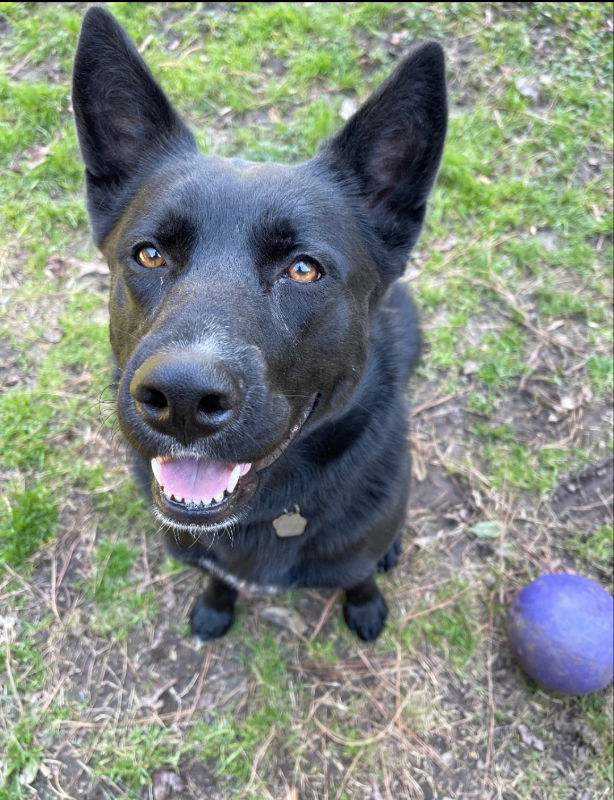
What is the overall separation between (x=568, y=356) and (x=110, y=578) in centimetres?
295

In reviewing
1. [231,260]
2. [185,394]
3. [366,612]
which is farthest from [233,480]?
[366,612]

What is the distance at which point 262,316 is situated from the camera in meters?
1.85

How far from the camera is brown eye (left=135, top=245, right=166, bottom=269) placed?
199cm

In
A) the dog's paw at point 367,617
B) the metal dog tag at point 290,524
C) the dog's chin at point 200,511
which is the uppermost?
the dog's chin at point 200,511

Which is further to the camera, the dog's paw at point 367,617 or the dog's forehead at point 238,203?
the dog's paw at point 367,617

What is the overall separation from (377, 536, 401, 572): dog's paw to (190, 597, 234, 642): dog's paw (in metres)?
0.80

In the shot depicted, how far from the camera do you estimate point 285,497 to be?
2.34 m

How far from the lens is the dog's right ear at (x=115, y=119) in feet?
6.91

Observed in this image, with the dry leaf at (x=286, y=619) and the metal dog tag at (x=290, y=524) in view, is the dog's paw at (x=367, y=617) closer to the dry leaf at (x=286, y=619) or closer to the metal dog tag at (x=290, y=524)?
the dry leaf at (x=286, y=619)

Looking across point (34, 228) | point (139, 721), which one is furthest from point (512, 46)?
point (139, 721)

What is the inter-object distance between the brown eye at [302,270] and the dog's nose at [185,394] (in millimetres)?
496

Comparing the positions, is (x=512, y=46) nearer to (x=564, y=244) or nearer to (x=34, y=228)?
(x=564, y=244)

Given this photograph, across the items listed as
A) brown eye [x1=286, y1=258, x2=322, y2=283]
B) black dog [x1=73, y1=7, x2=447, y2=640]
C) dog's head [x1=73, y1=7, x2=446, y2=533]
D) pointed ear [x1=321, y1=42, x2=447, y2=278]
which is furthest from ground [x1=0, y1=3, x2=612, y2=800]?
pointed ear [x1=321, y1=42, x2=447, y2=278]

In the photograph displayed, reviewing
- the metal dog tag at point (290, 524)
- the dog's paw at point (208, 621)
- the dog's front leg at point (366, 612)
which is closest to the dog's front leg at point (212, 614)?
the dog's paw at point (208, 621)
